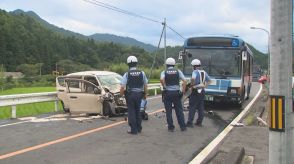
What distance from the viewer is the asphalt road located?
8055 millimetres

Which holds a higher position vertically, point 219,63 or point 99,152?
point 219,63

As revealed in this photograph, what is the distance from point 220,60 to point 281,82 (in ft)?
42.1

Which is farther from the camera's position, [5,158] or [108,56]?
[108,56]

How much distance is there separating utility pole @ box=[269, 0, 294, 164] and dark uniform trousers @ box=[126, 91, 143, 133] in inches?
242

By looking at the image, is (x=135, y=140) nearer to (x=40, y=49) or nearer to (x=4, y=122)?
(x=4, y=122)

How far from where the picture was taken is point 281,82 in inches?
194

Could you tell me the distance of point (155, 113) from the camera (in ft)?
52.2

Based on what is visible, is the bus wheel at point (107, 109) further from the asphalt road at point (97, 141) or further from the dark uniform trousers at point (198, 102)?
the dark uniform trousers at point (198, 102)

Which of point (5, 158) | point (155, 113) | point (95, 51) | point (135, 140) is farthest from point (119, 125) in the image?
point (95, 51)

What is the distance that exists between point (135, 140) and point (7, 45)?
112m


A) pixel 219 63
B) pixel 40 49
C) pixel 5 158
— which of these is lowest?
pixel 5 158

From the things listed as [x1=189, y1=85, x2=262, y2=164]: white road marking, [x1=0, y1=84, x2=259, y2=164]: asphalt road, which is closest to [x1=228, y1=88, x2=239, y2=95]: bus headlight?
[x1=0, y1=84, x2=259, y2=164]: asphalt road

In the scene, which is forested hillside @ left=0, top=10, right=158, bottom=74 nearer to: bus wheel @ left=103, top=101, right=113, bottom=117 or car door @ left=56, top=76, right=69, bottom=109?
car door @ left=56, top=76, right=69, bottom=109

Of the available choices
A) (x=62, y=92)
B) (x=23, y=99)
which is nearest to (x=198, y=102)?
(x=62, y=92)
